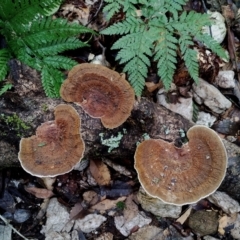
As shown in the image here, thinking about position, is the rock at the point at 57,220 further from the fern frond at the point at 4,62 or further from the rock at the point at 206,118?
the rock at the point at 206,118

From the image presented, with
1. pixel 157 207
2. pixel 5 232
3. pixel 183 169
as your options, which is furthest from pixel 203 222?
pixel 5 232

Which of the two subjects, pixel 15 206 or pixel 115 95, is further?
pixel 15 206

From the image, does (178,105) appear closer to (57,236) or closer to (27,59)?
(27,59)

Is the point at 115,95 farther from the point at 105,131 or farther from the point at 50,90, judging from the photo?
the point at 50,90

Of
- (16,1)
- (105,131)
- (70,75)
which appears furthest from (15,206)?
(16,1)

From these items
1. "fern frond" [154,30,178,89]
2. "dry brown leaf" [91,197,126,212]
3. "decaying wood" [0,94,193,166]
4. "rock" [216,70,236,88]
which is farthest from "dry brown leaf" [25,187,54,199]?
"rock" [216,70,236,88]

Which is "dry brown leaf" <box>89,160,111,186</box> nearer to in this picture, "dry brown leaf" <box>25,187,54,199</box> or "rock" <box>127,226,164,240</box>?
"dry brown leaf" <box>25,187,54,199</box>

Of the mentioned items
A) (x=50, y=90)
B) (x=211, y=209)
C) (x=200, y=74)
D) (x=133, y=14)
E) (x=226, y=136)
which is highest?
(x=133, y=14)

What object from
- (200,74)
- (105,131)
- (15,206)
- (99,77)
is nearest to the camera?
(99,77)
